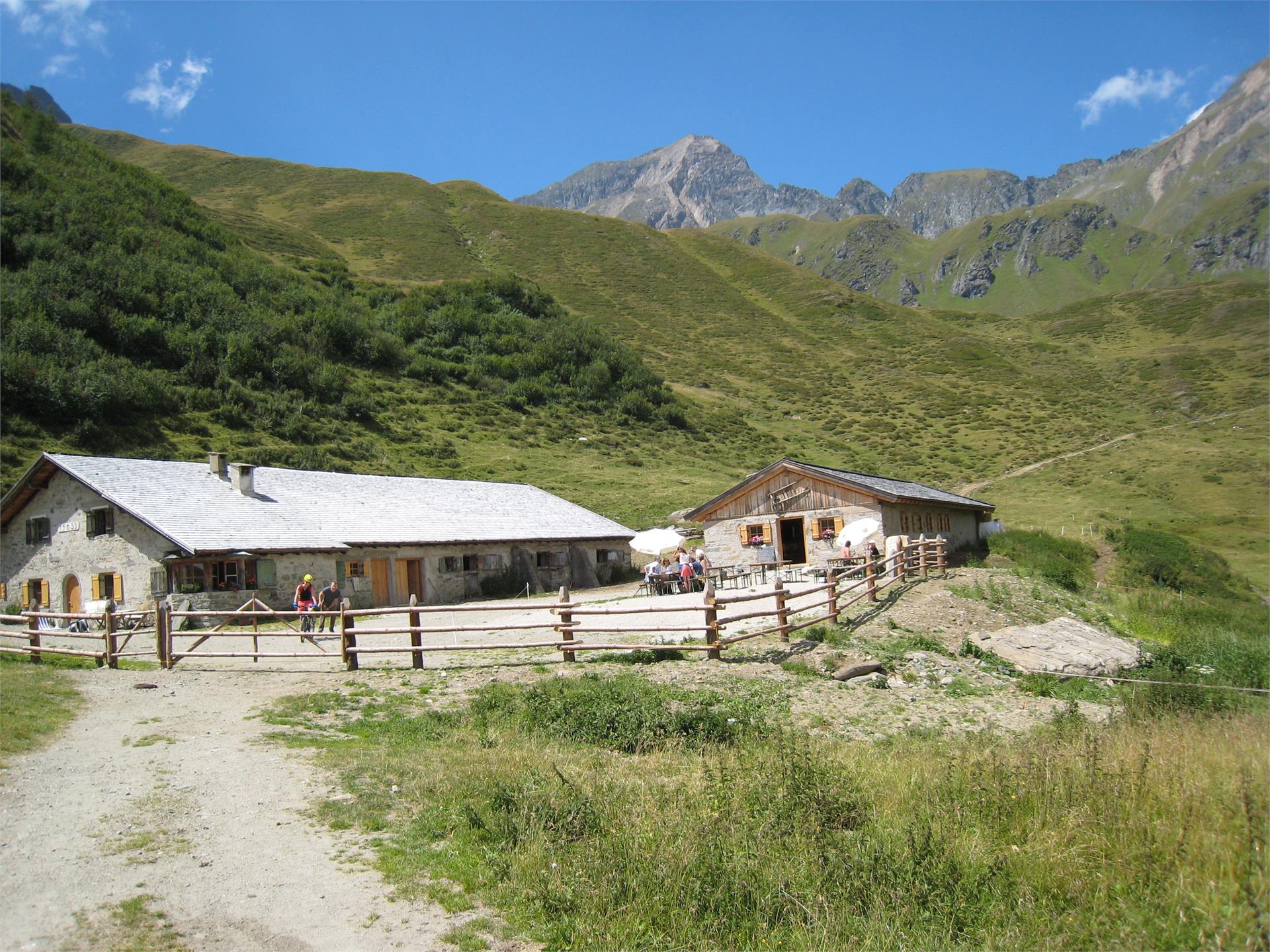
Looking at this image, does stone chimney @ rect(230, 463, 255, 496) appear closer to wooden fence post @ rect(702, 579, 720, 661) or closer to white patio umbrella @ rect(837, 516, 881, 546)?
wooden fence post @ rect(702, 579, 720, 661)

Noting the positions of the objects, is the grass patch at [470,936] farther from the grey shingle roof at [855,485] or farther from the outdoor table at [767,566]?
the grey shingle roof at [855,485]

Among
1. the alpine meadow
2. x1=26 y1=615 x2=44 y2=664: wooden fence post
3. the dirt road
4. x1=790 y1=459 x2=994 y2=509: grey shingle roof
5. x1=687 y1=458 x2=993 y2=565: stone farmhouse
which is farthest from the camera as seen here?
x1=790 y1=459 x2=994 y2=509: grey shingle roof

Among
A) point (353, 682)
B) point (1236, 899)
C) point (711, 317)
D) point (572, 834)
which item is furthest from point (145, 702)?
point (711, 317)

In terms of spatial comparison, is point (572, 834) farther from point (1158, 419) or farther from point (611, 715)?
point (1158, 419)

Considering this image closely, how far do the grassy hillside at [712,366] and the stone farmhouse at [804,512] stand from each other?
37.3 ft

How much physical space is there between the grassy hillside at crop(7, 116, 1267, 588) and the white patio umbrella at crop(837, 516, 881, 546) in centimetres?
1630

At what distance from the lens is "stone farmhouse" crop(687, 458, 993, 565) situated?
94.7 ft

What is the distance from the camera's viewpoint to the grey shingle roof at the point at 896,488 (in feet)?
95.1

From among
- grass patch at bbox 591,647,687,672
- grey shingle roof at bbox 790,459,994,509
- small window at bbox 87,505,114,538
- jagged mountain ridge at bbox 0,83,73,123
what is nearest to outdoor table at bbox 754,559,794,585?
grey shingle roof at bbox 790,459,994,509

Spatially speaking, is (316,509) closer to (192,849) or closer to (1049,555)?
(192,849)

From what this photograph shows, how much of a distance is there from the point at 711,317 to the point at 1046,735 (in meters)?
104

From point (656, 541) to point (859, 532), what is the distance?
6.77 metres

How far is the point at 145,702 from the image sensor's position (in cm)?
1257

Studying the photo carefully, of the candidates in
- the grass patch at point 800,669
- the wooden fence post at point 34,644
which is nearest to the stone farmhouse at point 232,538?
the wooden fence post at point 34,644
